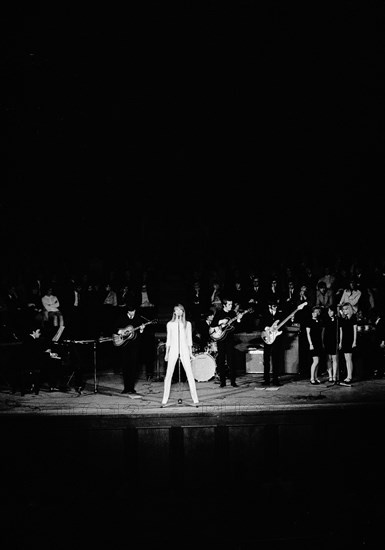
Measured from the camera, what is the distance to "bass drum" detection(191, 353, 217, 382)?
16.1 m

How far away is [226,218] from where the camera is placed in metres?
Answer: 31.4

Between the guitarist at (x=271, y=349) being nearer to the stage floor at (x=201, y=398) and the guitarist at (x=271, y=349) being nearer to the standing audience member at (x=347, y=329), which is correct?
the stage floor at (x=201, y=398)

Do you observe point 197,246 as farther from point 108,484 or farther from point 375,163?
point 108,484

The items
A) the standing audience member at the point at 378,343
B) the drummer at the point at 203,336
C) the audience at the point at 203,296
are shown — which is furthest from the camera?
the drummer at the point at 203,336

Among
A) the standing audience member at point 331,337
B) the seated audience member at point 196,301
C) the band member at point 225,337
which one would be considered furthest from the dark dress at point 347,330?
the seated audience member at point 196,301

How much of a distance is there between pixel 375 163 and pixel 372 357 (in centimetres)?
1584

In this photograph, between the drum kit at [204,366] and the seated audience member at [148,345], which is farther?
the seated audience member at [148,345]

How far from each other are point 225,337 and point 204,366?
3.17 feet

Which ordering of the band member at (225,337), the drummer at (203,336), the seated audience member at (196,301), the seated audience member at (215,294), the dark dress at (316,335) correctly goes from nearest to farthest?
1. the dark dress at (316,335)
2. the band member at (225,337)
3. the drummer at (203,336)
4. the seated audience member at (215,294)
5. the seated audience member at (196,301)

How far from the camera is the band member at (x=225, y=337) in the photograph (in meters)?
15.7

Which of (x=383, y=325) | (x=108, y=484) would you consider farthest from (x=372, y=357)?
(x=108, y=484)

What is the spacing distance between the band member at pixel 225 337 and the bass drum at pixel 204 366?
0.20 metres

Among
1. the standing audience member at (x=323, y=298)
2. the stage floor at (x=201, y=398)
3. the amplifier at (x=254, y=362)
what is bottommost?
the stage floor at (x=201, y=398)

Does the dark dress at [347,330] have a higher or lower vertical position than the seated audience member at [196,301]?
lower
